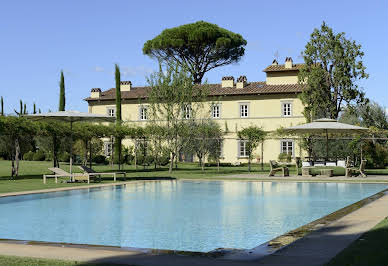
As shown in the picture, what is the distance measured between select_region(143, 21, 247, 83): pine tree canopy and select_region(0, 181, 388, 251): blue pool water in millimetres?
28529

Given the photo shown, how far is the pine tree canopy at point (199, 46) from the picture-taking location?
44688 millimetres

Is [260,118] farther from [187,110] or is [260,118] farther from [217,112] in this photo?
[187,110]

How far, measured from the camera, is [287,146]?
126ft

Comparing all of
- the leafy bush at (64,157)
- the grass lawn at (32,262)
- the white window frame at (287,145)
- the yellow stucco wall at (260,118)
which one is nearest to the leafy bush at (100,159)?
the leafy bush at (64,157)

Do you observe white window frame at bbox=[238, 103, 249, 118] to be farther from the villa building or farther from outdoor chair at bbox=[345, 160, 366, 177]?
outdoor chair at bbox=[345, 160, 366, 177]

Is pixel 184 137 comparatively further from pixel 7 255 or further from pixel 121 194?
pixel 7 255

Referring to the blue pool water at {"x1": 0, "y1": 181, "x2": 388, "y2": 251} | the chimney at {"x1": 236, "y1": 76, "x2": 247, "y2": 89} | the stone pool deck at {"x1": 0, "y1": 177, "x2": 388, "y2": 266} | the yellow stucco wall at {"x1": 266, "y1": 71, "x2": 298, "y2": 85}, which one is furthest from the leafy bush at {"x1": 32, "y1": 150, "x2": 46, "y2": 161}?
the stone pool deck at {"x1": 0, "y1": 177, "x2": 388, "y2": 266}

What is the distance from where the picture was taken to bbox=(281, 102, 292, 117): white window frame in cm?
3878

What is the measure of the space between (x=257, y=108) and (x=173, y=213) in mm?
29486

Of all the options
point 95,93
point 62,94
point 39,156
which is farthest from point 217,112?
point 39,156

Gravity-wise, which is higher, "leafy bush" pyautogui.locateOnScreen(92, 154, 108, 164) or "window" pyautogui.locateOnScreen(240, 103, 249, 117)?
"window" pyautogui.locateOnScreen(240, 103, 249, 117)

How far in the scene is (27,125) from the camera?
21094mm

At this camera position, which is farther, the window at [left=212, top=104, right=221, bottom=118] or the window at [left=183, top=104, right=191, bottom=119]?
the window at [left=212, top=104, right=221, bottom=118]

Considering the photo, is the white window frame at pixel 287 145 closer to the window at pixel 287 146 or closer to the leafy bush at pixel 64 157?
the window at pixel 287 146
